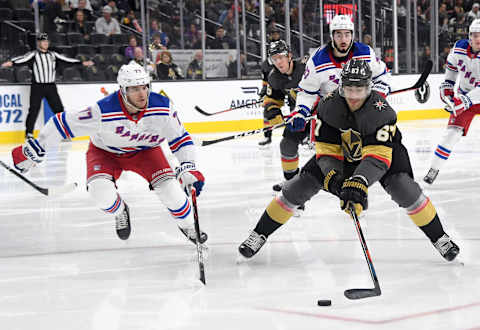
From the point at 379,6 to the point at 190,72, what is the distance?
11.4 feet

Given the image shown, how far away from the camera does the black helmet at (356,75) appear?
2982mm

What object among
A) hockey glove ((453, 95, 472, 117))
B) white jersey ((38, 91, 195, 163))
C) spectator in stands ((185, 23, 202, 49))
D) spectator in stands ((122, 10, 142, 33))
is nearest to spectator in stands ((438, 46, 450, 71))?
spectator in stands ((185, 23, 202, 49))

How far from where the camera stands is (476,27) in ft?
18.5

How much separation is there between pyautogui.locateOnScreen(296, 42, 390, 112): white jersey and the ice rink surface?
2.27ft

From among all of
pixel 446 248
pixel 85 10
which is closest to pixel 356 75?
pixel 446 248

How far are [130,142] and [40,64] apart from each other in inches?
234

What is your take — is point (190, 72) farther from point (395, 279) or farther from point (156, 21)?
point (395, 279)

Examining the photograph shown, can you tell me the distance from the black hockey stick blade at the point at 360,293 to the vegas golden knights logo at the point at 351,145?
0.66 metres

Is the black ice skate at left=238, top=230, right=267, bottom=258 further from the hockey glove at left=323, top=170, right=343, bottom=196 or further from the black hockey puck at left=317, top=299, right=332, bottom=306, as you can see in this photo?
the black hockey puck at left=317, top=299, right=332, bottom=306

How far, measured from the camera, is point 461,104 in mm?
5527

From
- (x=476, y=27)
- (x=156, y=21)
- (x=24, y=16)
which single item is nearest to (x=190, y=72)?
(x=156, y=21)

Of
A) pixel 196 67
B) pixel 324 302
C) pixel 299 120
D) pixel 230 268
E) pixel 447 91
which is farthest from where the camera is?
pixel 196 67

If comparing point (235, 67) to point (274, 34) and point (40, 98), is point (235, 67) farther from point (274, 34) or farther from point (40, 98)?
point (40, 98)

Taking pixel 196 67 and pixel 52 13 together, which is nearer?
pixel 52 13
